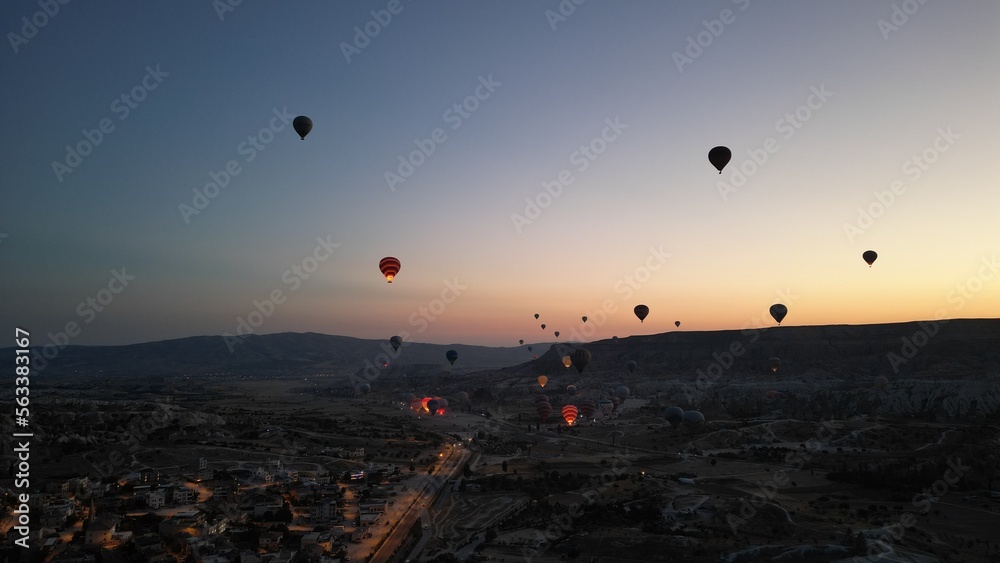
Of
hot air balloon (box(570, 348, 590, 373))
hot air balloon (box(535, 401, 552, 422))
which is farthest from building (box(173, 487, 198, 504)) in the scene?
hot air balloon (box(535, 401, 552, 422))

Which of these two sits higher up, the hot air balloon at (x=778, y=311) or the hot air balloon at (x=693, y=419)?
the hot air balloon at (x=778, y=311)

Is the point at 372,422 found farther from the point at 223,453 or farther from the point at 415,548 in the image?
the point at 415,548

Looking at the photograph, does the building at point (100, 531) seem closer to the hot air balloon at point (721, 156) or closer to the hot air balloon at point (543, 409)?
the hot air balloon at point (721, 156)

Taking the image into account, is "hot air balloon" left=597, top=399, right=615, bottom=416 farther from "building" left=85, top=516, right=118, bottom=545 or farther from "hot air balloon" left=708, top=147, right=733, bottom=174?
"building" left=85, top=516, right=118, bottom=545

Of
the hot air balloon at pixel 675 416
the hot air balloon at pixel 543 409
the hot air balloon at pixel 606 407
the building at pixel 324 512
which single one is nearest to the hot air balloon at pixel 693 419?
the hot air balloon at pixel 675 416

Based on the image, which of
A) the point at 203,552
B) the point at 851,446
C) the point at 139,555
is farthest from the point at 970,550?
the point at 139,555

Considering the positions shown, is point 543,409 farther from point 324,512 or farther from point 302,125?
point 302,125
